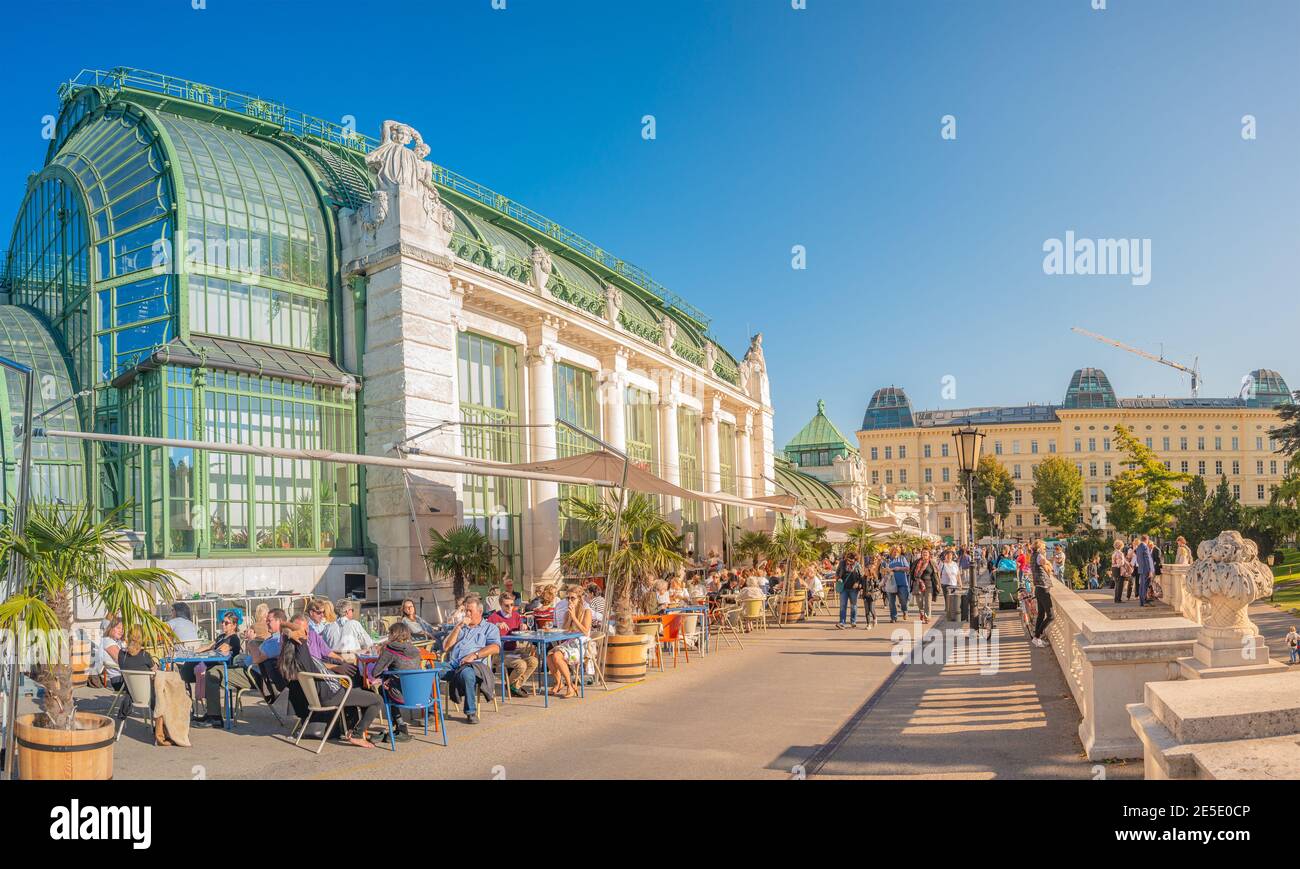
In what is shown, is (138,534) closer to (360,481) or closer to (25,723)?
(360,481)

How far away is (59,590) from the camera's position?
785cm

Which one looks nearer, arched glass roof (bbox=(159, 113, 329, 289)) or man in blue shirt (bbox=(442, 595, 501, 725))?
man in blue shirt (bbox=(442, 595, 501, 725))

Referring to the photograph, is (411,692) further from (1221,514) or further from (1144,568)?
(1221,514)

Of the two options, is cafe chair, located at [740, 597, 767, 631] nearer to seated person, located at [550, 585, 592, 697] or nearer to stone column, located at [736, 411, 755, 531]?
seated person, located at [550, 585, 592, 697]

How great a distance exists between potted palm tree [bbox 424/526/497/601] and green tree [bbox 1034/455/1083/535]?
91.2 metres

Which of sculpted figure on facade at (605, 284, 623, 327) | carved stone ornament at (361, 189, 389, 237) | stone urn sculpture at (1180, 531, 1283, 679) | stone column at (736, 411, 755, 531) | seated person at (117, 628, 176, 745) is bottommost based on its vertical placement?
seated person at (117, 628, 176, 745)

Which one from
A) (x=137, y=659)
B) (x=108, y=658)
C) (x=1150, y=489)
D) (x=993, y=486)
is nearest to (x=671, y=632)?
(x=108, y=658)

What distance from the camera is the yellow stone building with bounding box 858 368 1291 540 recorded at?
11881cm

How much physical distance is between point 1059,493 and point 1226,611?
344 ft

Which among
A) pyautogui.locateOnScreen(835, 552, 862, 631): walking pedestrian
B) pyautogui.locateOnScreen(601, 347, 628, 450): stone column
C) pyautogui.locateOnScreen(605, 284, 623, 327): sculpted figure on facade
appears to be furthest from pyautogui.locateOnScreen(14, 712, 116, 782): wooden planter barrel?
pyautogui.locateOnScreen(605, 284, 623, 327): sculpted figure on facade
